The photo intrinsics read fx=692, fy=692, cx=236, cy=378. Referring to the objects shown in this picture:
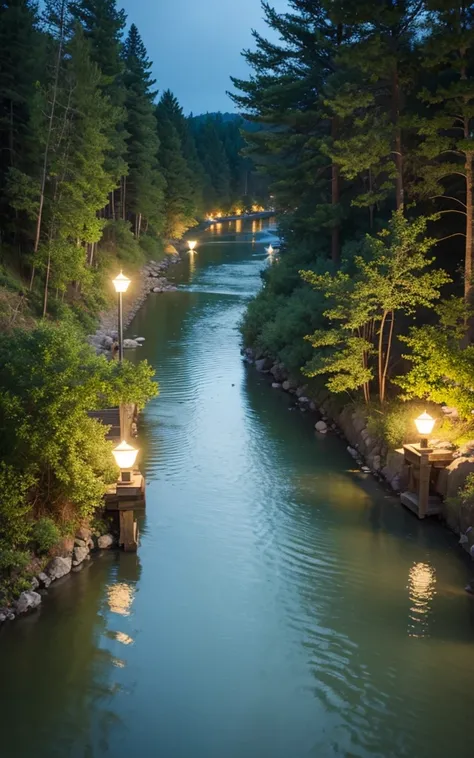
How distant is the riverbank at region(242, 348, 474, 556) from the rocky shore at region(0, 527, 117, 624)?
20.5ft

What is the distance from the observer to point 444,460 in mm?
13312

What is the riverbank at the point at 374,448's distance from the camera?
12.7 m

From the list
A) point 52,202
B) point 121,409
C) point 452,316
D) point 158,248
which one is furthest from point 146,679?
point 158,248

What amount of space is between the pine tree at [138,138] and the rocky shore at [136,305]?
3695 millimetres

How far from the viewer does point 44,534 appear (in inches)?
422

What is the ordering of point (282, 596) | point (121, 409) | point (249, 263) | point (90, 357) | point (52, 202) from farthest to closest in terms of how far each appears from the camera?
point (249, 263) < point (52, 202) < point (121, 409) < point (90, 357) < point (282, 596)

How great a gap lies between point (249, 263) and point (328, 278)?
41143 mm

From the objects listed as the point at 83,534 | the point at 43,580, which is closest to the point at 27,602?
the point at 43,580

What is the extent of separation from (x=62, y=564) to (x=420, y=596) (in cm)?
568

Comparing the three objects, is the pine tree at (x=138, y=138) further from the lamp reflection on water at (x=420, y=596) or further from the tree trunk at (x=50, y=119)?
the lamp reflection on water at (x=420, y=596)

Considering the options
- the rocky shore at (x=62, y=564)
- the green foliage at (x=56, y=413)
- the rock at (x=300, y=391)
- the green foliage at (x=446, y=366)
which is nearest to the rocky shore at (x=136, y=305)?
the green foliage at (x=56, y=413)

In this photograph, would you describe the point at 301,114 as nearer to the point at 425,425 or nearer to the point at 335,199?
the point at 335,199

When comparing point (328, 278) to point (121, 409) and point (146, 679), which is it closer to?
point (121, 409)

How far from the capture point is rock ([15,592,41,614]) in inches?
395
